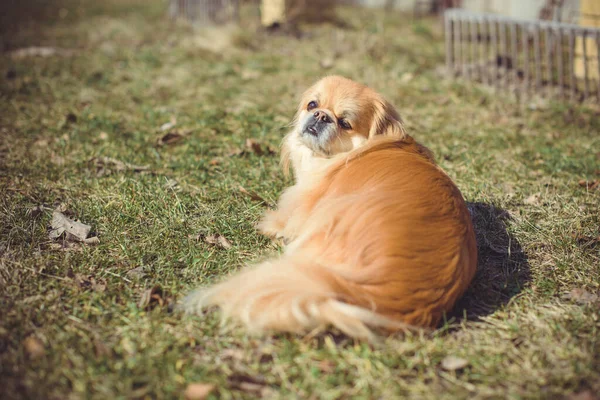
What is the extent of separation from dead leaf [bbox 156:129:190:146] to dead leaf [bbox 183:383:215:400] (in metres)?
2.96

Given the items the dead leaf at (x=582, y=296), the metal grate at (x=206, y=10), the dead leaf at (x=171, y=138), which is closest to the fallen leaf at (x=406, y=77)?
the dead leaf at (x=171, y=138)

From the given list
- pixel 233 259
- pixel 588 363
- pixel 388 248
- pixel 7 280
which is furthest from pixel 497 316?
pixel 7 280

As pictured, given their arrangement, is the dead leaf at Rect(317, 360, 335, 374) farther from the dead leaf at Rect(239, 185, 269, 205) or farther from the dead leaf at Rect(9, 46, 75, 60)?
the dead leaf at Rect(9, 46, 75, 60)

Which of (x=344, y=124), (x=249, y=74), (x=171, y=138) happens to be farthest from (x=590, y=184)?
(x=249, y=74)

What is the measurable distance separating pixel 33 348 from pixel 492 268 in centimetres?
242

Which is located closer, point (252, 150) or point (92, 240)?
point (92, 240)

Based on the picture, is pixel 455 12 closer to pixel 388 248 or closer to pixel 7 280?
pixel 388 248

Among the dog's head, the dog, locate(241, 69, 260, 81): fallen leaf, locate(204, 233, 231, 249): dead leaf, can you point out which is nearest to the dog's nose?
the dog's head

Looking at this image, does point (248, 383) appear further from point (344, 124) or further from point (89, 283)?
point (344, 124)

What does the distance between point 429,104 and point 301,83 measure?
62.3 inches

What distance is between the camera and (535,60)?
6281mm

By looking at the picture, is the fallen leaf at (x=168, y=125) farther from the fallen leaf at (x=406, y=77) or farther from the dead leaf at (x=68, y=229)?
the fallen leaf at (x=406, y=77)

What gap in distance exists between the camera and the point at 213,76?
684 cm

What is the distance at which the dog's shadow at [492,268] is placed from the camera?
274 cm
